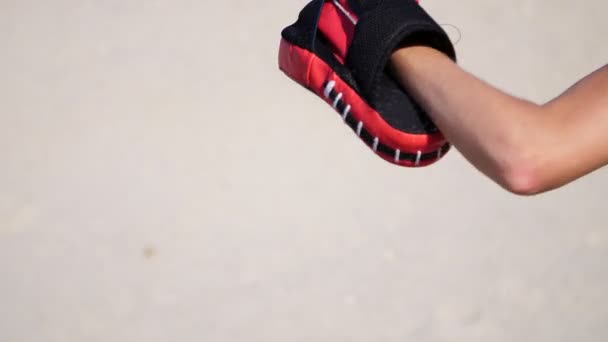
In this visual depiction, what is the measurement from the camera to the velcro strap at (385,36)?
92 cm

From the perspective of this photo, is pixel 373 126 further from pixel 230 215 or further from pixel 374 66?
pixel 230 215

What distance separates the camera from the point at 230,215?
5.70 feet

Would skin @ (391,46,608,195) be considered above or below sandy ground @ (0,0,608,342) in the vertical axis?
above

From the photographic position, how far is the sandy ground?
162cm

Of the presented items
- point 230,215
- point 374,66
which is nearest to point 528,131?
point 374,66

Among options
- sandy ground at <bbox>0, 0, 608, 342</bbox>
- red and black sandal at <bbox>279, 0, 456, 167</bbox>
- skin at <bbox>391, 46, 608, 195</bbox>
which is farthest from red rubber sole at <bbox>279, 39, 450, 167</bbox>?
sandy ground at <bbox>0, 0, 608, 342</bbox>

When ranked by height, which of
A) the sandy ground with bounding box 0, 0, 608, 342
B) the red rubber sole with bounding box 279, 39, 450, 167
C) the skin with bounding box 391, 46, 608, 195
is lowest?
the sandy ground with bounding box 0, 0, 608, 342

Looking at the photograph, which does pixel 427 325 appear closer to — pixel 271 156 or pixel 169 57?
pixel 271 156

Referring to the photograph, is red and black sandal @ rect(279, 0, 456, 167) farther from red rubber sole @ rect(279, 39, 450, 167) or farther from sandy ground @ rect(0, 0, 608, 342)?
sandy ground @ rect(0, 0, 608, 342)

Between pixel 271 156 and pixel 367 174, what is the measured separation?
0.24 m

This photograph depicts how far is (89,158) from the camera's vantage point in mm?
1804

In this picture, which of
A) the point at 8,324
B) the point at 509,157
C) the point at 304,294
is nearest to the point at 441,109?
the point at 509,157

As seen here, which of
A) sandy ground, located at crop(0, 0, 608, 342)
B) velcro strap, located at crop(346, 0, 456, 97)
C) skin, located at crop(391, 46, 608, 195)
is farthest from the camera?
sandy ground, located at crop(0, 0, 608, 342)

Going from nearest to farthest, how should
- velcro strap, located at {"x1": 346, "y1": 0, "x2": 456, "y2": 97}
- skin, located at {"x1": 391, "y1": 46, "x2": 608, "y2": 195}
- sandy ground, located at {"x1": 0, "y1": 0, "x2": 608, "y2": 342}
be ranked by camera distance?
skin, located at {"x1": 391, "y1": 46, "x2": 608, "y2": 195} → velcro strap, located at {"x1": 346, "y1": 0, "x2": 456, "y2": 97} → sandy ground, located at {"x1": 0, "y1": 0, "x2": 608, "y2": 342}
